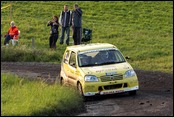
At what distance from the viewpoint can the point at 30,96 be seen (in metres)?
15.3

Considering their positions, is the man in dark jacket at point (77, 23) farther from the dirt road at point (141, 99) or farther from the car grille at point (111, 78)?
the car grille at point (111, 78)

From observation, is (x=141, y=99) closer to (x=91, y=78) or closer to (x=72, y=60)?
(x=91, y=78)

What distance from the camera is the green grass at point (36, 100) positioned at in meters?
13.9

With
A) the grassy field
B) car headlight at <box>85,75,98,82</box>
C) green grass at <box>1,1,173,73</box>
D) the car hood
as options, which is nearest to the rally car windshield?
the car hood

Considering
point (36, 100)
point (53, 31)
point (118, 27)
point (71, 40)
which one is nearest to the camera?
point (36, 100)

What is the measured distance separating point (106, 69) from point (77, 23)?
37.2 ft

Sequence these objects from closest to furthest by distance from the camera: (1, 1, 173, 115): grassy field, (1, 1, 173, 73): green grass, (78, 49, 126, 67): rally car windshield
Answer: (1, 1, 173, 115): grassy field, (78, 49, 126, 67): rally car windshield, (1, 1, 173, 73): green grass

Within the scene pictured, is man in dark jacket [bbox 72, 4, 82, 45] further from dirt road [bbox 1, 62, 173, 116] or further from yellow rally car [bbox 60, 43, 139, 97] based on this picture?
yellow rally car [bbox 60, 43, 139, 97]

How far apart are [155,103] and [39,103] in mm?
3047

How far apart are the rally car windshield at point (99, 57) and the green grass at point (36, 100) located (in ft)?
6.97

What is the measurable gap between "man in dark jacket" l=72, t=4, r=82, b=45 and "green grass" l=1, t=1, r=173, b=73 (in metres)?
1.04

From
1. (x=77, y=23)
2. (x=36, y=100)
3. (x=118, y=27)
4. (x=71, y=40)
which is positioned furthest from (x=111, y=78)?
(x=118, y=27)

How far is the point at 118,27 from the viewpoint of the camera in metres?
40.1

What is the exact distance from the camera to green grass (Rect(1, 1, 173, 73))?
92.0ft
